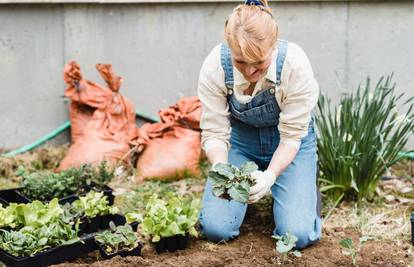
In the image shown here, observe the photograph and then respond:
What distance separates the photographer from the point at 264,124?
3270 millimetres

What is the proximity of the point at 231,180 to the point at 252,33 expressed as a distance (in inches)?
24.4

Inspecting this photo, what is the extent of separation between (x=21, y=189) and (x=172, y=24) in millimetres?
1623

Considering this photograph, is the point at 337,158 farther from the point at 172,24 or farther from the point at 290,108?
the point at 172,24

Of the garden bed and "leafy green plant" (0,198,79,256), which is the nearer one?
"leafy green plant" (0,198,79,256)

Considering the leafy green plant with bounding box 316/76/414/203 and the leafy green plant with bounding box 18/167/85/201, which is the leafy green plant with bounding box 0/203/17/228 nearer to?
the leafy green plant with bounding box 18/167/85/201

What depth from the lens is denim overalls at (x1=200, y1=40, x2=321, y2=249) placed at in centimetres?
317

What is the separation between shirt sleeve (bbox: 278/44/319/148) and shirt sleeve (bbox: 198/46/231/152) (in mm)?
269

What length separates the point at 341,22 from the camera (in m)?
4.39

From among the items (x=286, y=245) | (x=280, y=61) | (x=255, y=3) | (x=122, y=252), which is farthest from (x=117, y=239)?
(x=255, y=3)

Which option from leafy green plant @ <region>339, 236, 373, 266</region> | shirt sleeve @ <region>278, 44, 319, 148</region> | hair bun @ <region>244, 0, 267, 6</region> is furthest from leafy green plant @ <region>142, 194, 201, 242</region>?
hair bun @ <region>244, 0, 267, 6</region>

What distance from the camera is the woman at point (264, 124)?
2.90 meters

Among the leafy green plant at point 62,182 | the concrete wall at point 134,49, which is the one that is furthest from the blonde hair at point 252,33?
the concrete wall at point 134,49

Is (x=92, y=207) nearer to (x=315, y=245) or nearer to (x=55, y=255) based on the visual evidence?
(x=55, y=255)

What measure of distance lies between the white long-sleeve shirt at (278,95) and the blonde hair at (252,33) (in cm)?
30
